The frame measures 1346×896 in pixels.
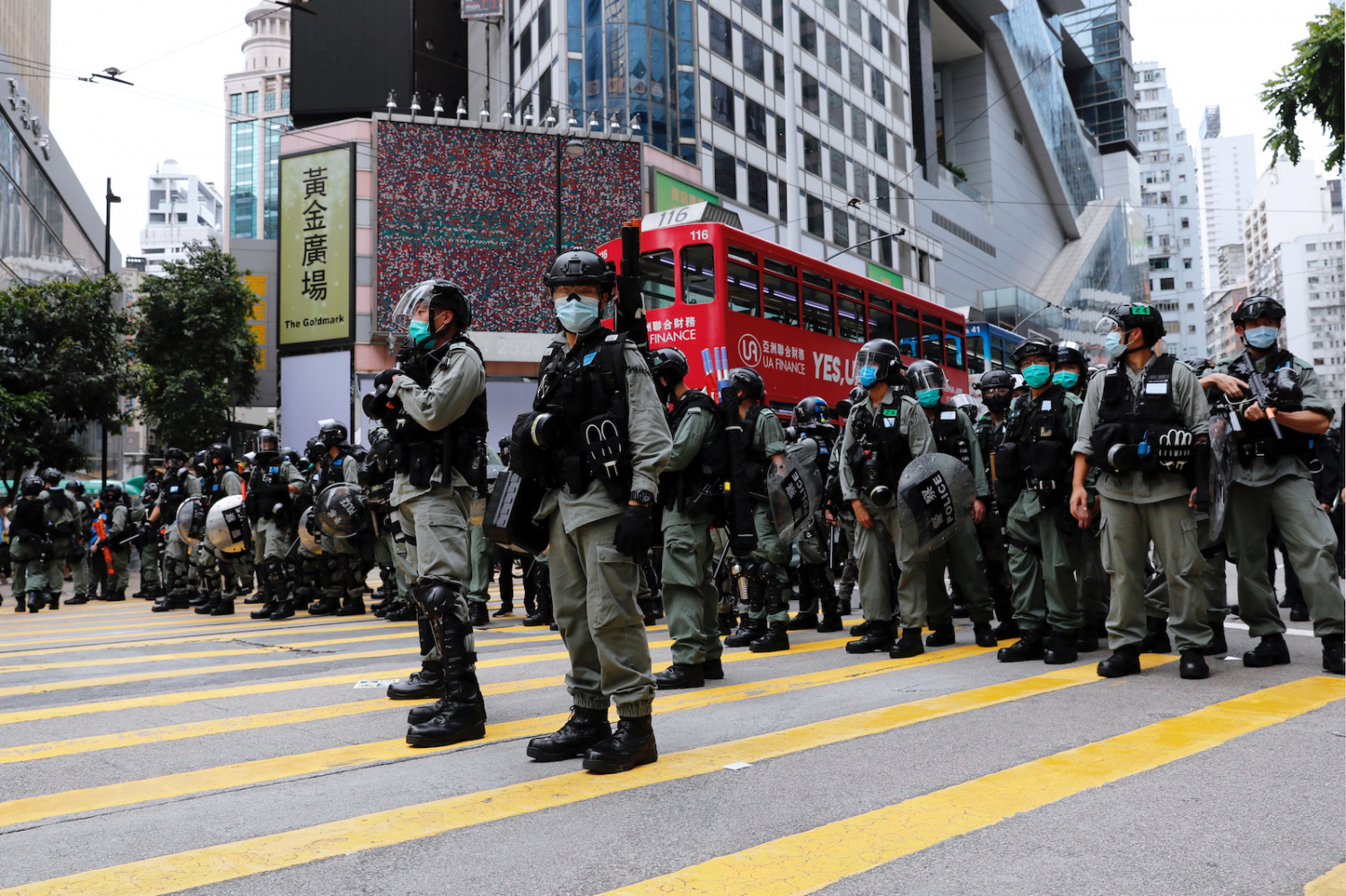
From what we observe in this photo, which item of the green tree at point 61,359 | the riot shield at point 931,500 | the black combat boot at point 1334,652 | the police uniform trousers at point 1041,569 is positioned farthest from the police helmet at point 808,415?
the green tree at point 61,359

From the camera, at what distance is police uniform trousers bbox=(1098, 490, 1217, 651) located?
5547mm

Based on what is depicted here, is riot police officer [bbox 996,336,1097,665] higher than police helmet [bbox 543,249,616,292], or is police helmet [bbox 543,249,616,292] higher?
police helmet [bbox 543,249,616,292]

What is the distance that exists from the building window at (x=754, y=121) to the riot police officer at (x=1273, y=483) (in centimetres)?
3479

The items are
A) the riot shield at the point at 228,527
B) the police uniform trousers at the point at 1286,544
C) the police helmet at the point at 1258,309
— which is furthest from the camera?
the riot shield at the point at 228,527

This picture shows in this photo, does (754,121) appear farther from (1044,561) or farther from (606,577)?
(606,577)

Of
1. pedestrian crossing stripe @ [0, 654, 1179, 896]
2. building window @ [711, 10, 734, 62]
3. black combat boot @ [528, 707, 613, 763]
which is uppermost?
building window @ [711, 10, 734, 62]

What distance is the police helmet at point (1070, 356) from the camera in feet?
23.2

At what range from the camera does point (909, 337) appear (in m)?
18.8

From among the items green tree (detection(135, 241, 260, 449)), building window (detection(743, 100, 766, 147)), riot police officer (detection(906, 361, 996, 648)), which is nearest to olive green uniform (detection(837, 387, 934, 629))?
riot police officer (detection(906, 361, 996, 648))

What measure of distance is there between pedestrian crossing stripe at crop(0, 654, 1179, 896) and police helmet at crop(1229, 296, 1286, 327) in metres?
2.16

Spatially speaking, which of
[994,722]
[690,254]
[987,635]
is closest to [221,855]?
[994,722]

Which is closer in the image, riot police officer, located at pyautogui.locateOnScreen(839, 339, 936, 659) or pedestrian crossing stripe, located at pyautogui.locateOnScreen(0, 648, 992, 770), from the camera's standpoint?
pedestrian crossing stripe, located at pyautogui.locateOnScreen(0, 648, 992, 770)

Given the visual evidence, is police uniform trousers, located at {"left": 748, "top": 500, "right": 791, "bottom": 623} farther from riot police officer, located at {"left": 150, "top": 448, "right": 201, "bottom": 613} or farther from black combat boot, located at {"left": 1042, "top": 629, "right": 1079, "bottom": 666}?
riot police officer, located at {"left": 150, "top": 448, "right": 201, "bottom": 613}

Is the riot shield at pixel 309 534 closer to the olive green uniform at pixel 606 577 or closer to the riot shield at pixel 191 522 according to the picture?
the riot shield at pixel 191 522
